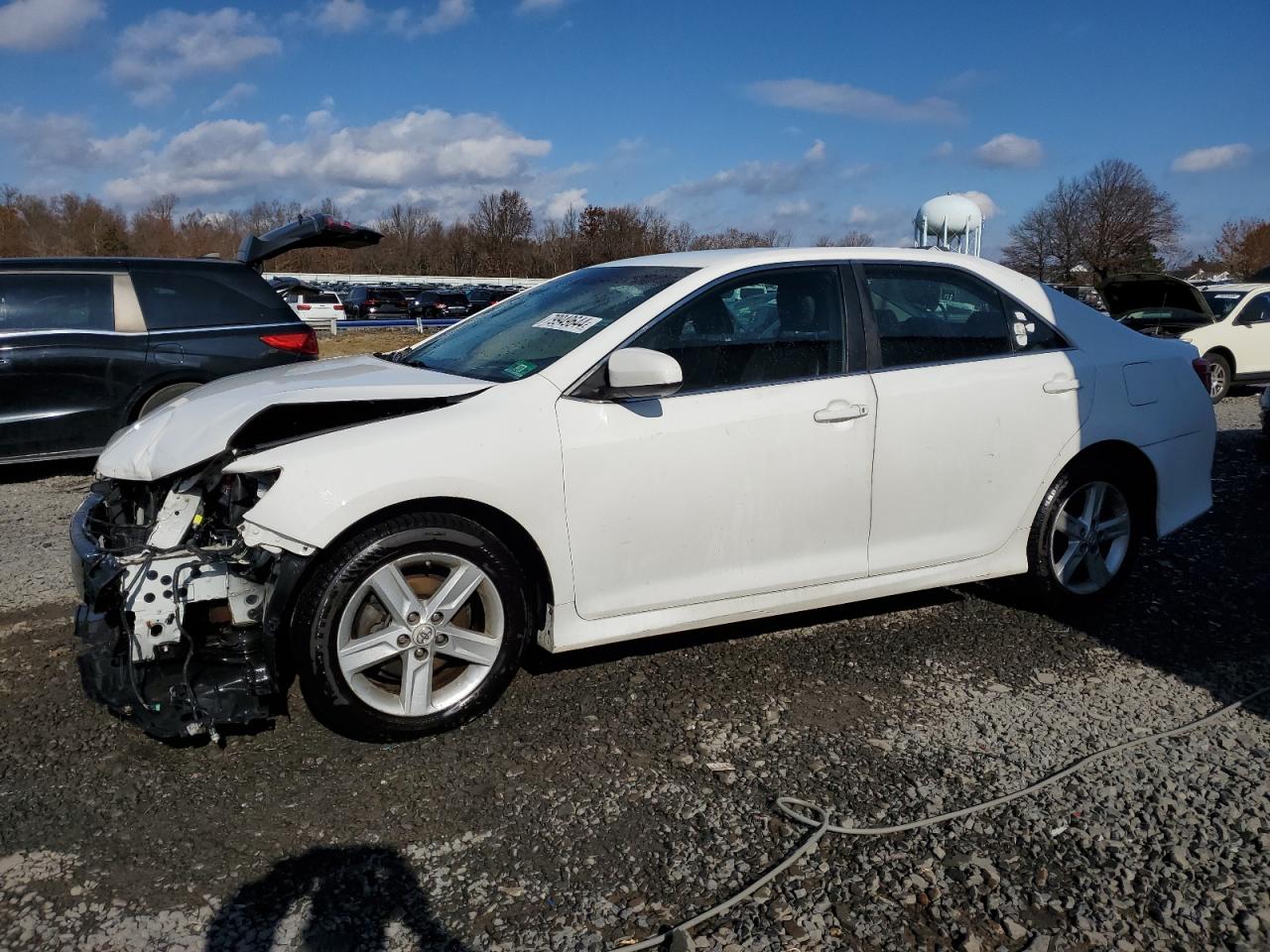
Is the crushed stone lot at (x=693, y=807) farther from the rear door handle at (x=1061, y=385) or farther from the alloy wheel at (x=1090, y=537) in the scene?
the rear door handle at (x=1061, y=385)

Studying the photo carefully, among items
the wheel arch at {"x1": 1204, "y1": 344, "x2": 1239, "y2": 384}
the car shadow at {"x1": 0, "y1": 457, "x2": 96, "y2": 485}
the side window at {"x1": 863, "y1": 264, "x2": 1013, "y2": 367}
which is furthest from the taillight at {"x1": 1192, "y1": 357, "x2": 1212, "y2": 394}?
the wheel arch at {"x1": 1204, "y1": 344, "x2": 1239, "y2": 384}

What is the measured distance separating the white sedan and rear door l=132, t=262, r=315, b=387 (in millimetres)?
3864

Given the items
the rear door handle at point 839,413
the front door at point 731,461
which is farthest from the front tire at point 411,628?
the rear door handle at point 839,413

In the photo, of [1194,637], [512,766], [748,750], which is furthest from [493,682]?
[1194,637]

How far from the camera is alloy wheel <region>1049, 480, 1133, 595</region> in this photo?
176 inches

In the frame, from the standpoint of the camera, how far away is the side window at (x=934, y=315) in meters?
4.09

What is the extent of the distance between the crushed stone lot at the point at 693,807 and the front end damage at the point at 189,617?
26 centimetres

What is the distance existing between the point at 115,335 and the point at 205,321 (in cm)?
65

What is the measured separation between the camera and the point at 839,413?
3.83m

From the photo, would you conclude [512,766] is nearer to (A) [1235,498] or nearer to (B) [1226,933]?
(B) [1226,933]

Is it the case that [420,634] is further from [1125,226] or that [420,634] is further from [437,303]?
[1125,226]

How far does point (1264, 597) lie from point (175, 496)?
16.1 ft

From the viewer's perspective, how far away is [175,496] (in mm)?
3350

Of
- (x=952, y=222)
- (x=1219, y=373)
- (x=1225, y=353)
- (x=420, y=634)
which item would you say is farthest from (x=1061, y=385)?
(x=952, y=222)
